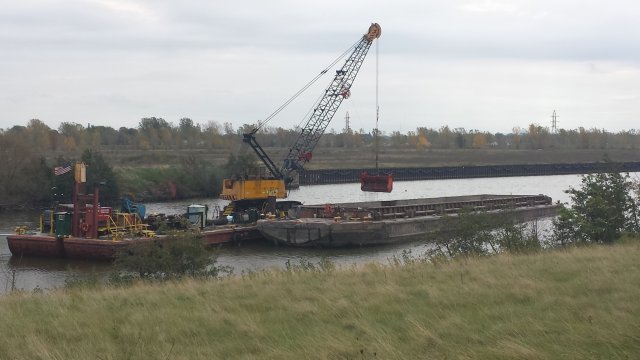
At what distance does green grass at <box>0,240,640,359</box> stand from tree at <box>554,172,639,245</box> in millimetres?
10548

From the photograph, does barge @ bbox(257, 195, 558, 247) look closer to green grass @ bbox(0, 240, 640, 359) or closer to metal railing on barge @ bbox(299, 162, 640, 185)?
green grass @ bbox(0, 240, 640, 359)

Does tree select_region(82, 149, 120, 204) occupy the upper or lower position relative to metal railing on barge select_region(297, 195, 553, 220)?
upper

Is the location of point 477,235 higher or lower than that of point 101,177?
lower

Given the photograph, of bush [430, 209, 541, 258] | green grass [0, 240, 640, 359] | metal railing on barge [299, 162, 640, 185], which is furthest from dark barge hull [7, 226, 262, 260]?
metal railing on barge [299, 162, 640, 185]

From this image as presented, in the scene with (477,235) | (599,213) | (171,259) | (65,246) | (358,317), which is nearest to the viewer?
(358,317)

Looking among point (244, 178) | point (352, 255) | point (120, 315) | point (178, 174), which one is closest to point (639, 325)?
point (120, 315)

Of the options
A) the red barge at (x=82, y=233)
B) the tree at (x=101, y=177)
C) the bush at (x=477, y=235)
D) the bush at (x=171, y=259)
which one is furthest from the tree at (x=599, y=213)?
the tree at (x=101, y=177)

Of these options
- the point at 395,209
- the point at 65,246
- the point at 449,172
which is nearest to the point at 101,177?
the point at 395,209

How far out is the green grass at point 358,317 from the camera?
7496 millimetres

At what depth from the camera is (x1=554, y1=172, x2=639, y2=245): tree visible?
76.5 feet

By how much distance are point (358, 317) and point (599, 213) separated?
17.0m

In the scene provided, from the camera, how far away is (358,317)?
30.2ft

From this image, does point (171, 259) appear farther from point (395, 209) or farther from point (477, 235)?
point (395, 209)

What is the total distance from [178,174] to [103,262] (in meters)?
51.8
